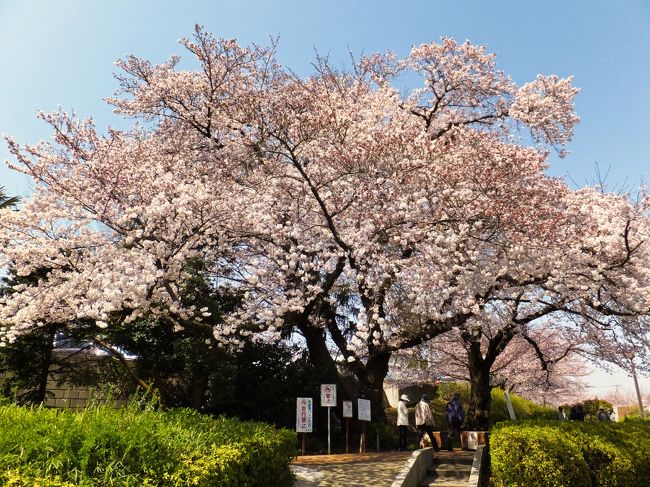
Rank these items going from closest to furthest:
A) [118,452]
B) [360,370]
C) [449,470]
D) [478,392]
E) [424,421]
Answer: [118,452] < [449,470] < [424,421] < [360,370] < [478,392]

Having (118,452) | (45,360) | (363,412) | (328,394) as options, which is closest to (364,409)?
(363,412)

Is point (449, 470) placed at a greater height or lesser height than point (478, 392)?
lesser

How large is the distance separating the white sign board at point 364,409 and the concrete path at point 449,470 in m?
2.50

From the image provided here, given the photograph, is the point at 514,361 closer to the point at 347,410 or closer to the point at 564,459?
the point at 347,410

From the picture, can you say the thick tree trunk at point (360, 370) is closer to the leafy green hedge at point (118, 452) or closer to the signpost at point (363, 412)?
the signpost at point (363, 412)

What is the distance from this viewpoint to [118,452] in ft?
14.2

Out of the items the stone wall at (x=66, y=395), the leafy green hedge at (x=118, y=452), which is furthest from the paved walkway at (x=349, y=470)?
the stone wall at (x=66, y=395)

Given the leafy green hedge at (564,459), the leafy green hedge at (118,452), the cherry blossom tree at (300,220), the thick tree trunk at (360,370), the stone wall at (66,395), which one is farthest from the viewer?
the stone wall at (66,395)

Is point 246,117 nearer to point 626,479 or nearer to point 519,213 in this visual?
point 519,213

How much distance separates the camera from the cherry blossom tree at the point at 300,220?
1103 centimetres

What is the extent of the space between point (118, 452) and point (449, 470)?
7.47 meters

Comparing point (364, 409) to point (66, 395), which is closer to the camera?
point (364, 409)

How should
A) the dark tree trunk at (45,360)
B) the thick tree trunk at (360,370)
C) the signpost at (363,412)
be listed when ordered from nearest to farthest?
1. the signpost at (363,412)
2. the thick tree trunk at (360,370)
3. the dark tree trunk at (45,360)

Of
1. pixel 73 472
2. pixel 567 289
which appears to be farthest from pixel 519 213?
pixel 73 472
